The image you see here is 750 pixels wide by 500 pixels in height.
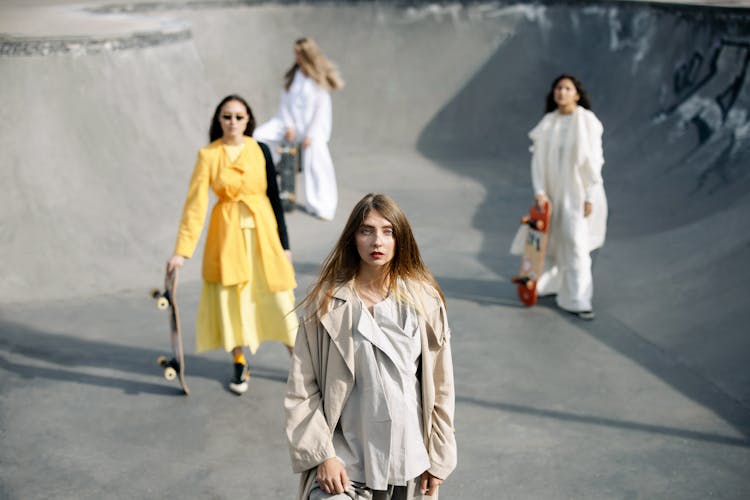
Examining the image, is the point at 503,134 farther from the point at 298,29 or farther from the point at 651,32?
the point at 298,29

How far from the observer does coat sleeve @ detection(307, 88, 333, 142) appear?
10969mm

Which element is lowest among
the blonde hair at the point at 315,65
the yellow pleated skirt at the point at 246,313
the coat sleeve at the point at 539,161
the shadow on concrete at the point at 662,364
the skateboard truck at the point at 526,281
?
the shadow on concrete at the point at 662,364

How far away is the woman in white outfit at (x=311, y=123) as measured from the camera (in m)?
10.9

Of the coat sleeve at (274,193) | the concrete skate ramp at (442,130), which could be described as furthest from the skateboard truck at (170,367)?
the concrete skate ramp at (442,130)

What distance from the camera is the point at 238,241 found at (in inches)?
242

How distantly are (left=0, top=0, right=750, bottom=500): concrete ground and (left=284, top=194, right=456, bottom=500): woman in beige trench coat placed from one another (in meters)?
1.95

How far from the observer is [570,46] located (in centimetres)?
1587

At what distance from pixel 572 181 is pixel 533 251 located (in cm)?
69

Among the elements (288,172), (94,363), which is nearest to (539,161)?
(94,363)

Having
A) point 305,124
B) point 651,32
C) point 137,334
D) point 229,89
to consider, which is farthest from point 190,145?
point 651,32

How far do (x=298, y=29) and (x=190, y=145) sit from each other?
6.30 meters

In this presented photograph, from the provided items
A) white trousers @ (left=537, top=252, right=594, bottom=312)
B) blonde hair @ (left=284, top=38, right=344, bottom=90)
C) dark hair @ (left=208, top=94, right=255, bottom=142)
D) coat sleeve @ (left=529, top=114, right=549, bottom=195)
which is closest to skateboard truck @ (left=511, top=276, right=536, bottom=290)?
white trousers @ (left=537, top=252, right=594, bottom=312)

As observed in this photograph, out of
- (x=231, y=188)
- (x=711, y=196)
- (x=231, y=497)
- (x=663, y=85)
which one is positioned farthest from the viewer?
(x=663, y=85)

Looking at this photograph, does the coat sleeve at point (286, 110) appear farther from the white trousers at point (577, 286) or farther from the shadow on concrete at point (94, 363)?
the shadow on concrete at point (94, 363)
